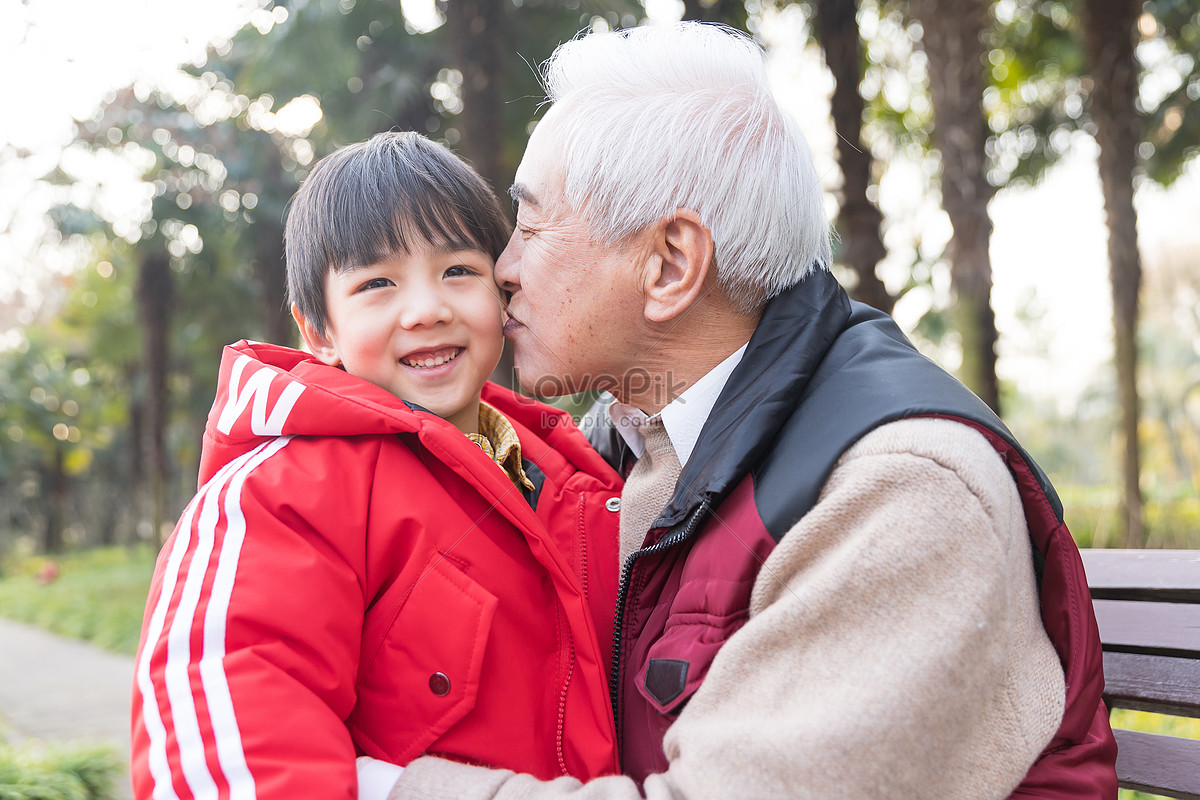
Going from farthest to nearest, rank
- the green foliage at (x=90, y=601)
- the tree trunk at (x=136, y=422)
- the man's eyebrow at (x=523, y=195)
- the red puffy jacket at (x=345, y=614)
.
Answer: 1. the tree trunk at (x=136, y=422)
2. the green foliage at (x=90, y=601)
3. the man's eyebrow at (x=523, y=195)
4. the red puffy jacket at (x=345, y=614)

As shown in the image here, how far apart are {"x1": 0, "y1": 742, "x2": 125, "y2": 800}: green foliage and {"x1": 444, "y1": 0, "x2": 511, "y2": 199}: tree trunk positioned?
3921 millimetres

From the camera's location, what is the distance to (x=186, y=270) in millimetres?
13477

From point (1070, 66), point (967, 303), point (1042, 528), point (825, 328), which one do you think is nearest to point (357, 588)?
point (825, 328)

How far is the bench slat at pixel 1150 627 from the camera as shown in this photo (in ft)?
4.94

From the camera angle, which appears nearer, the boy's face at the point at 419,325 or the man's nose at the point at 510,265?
the boy's face at the point at 419,325

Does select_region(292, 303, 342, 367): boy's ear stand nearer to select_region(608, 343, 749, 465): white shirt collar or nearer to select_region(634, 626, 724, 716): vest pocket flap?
select_region(608, 343, 749, 465): white shirt collar

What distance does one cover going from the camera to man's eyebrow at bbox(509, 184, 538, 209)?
1.68 m

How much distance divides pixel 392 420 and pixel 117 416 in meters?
23.4

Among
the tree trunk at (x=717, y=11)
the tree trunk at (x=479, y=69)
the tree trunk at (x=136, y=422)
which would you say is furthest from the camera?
the tree trunk at (x=136, y=422)

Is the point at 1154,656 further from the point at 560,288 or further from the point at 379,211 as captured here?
the point at 379,211

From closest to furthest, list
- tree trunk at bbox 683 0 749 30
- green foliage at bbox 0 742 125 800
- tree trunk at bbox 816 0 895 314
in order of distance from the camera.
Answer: green foliage at bbox 0 742 125 800 < tree trunk at bbox 816 0 895 314 < tree trunk at bbox 683 0 749 30

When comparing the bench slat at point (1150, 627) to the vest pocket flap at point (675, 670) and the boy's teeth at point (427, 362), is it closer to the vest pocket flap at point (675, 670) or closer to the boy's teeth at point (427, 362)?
the vest pocket flap at point (675, 670)

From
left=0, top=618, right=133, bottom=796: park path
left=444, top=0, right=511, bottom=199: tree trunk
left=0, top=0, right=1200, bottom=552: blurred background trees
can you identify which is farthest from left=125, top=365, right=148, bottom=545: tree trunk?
left=444, top=0, right=511, bottom=199: tree trunk

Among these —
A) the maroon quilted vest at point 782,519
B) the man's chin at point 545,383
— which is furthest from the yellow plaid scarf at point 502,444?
the maroon quilted vest at point 782,519
